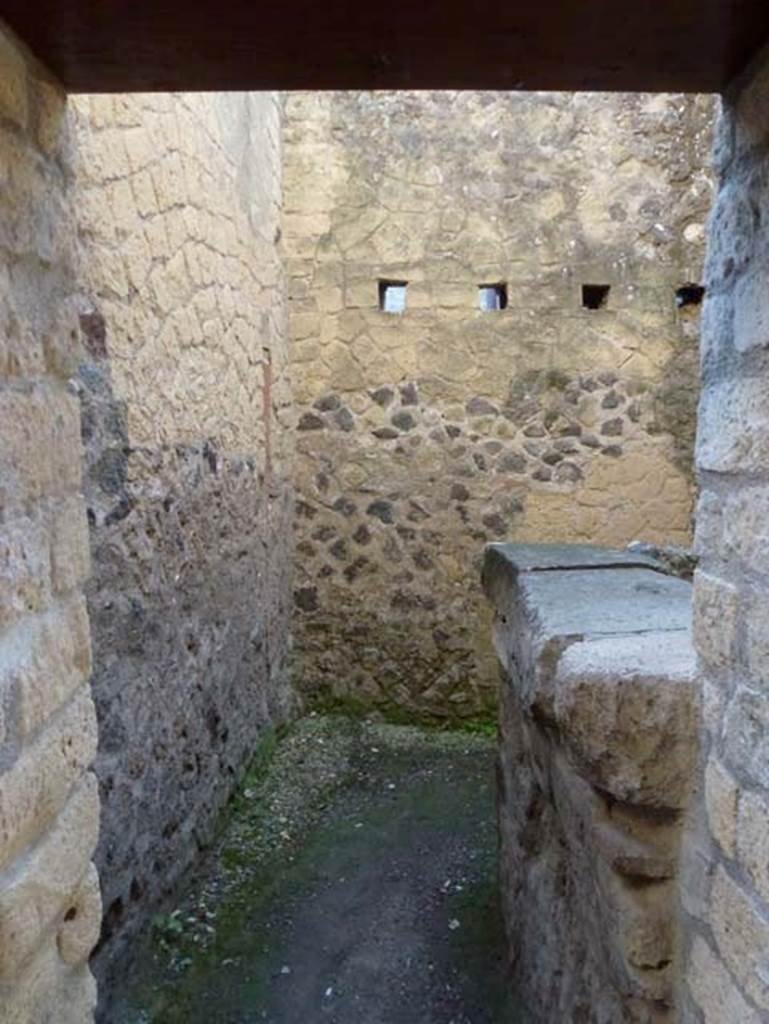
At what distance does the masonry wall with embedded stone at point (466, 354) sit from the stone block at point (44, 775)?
11.7ft

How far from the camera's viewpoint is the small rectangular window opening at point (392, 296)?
194 inches

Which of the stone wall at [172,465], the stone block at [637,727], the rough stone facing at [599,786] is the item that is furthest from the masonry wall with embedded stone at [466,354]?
the stone block at [637,727]

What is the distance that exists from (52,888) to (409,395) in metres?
3.94

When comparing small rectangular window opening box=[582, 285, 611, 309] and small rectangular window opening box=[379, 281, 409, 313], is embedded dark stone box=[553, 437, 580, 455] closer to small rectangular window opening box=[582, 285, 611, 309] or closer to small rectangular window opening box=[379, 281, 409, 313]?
small rectangular window opening box=[582, 285, 611, 309]

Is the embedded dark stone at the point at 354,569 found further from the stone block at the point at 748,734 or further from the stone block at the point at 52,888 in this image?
the stone block at the point at 748,734

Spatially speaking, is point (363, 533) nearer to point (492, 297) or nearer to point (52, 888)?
point (492, 297)

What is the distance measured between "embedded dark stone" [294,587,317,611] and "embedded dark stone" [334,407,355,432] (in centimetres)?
99

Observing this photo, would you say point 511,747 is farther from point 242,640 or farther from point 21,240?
point 21,240

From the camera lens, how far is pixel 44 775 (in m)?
1.27

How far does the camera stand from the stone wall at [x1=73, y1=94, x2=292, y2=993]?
2439 mm

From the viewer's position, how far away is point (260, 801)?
3936mm

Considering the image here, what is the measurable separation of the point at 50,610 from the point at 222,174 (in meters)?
2.77

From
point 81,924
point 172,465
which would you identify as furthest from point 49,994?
point 172,465

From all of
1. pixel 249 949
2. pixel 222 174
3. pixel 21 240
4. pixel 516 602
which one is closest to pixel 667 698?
pixel 516 602
